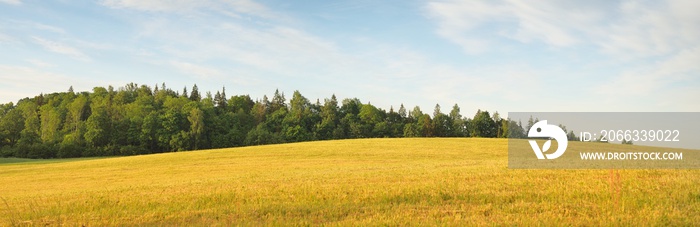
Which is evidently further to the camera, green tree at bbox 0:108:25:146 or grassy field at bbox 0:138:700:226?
green tree at bbox 0:108:25:146

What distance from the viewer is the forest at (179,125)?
8294 centimetres

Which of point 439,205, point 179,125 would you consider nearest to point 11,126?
point 179,125

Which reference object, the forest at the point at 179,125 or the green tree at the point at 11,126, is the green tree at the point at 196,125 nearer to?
the forest at the point at 179,125

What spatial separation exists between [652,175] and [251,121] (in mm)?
99776

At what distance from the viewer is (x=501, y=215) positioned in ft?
32.0

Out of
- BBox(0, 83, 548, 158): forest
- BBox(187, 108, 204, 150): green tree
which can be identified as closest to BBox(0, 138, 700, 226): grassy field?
BBox(0, 83, 548, 158): forest

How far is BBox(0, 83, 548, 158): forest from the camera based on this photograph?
82.9 meters

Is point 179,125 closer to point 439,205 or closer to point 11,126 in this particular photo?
point 11,126

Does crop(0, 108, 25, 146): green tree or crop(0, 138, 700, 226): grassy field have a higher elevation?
crop(0, 108, 25, 146): green tree

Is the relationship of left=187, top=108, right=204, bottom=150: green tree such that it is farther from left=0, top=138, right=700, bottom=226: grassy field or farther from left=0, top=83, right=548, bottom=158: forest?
left=0, top=138, right=700, bottom=226: grassy field

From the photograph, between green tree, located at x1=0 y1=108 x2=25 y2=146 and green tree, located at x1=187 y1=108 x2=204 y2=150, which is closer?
green tree, located at x1=187 y1=108 x2=204 y2=150

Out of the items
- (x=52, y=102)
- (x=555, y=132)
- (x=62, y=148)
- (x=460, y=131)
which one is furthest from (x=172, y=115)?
(x=555, y=132)

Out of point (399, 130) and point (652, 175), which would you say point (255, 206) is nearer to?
point (652, 175)

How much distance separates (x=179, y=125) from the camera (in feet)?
293
